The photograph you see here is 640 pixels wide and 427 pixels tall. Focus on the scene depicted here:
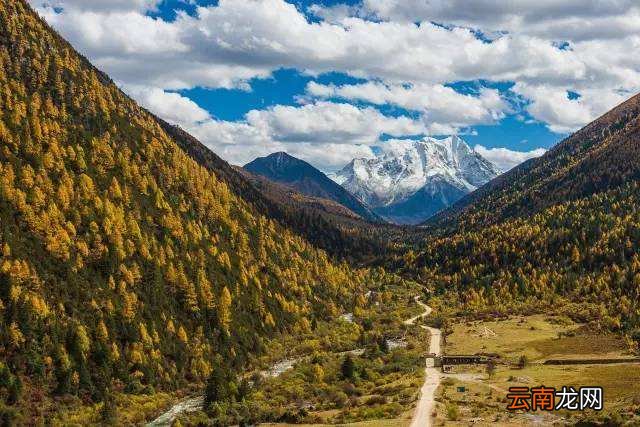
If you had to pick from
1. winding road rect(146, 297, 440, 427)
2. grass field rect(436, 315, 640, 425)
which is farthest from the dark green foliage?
grass field rect(436, 315, 640, 425)

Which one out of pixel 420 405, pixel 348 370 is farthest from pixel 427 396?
pixel 348 370

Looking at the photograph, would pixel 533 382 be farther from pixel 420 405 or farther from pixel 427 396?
pixel 420 405

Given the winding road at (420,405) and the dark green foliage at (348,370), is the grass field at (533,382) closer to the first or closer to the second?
the winding road at (420,405)

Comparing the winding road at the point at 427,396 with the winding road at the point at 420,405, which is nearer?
the winding road at the point at 427,396

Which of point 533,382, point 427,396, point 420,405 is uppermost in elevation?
point 533,382

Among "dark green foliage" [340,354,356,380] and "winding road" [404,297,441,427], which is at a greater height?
"winding road" [404,297,441,427]

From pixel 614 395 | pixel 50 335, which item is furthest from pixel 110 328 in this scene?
pixel 614 395

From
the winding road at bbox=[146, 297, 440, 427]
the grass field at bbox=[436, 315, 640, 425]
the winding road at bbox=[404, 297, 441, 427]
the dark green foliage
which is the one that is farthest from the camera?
the dark green foliage

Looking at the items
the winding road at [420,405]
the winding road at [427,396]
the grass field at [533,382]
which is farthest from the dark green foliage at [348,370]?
the grass field at [533,382]

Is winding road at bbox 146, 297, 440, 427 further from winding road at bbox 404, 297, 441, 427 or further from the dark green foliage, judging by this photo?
the dark green foliage

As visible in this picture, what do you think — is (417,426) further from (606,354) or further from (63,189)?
(63,189)

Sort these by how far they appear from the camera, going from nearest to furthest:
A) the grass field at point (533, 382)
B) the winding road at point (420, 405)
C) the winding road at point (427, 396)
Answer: the grass field at point (533, 382) → the winding road at point (427, 396) → the winding road at point (420, 405)

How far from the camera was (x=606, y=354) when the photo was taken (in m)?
180

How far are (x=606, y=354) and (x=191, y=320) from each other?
4889 inches
